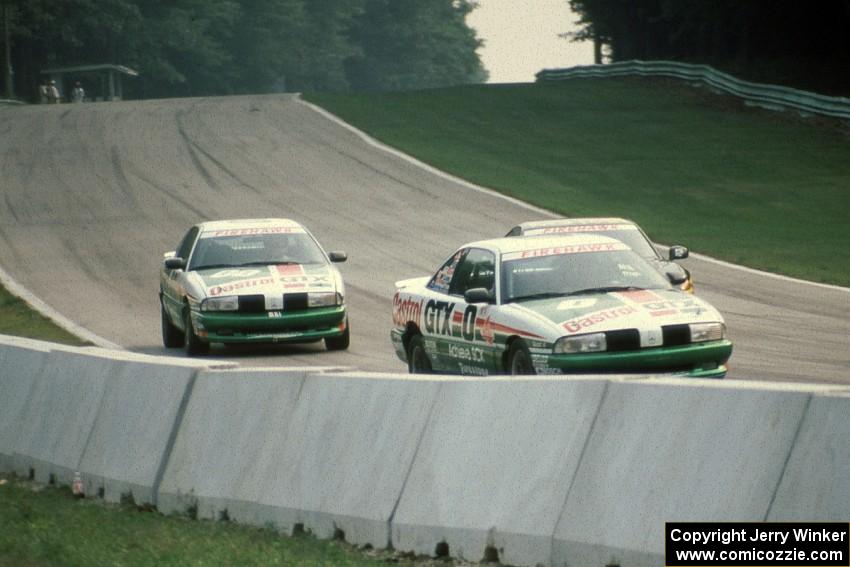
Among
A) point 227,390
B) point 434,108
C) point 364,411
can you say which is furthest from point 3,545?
point 434,108

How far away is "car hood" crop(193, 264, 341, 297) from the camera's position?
1794 centimetres

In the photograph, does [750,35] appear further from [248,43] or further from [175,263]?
[248,43]

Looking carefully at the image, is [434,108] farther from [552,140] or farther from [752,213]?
[752,213]

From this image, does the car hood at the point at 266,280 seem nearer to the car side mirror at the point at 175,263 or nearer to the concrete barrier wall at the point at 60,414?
the car side mirror at the point at 175,263

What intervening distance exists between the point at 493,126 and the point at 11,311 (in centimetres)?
2652

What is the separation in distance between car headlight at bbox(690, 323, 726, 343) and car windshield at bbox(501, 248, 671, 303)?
2.99 ft

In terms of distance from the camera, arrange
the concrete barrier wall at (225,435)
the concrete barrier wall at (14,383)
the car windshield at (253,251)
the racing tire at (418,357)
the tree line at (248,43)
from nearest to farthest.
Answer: the concrete barrier wall at (225,435), the concrete barrier wall at (14,383), the racing tire at (418,357), the car windshield at (253,251), the tree line at (248,43)

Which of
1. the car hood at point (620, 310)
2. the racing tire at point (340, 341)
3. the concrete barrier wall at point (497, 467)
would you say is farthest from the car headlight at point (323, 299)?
the concrete barrier wall at point (497, 467)

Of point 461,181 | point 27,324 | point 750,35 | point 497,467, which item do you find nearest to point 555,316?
point 497,467

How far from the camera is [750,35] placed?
215 feet

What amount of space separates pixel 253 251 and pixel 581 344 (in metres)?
8.28

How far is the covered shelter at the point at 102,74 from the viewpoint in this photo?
82.5 m

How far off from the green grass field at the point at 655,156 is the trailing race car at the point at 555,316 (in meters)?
10.5

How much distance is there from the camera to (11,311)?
22.5 m
